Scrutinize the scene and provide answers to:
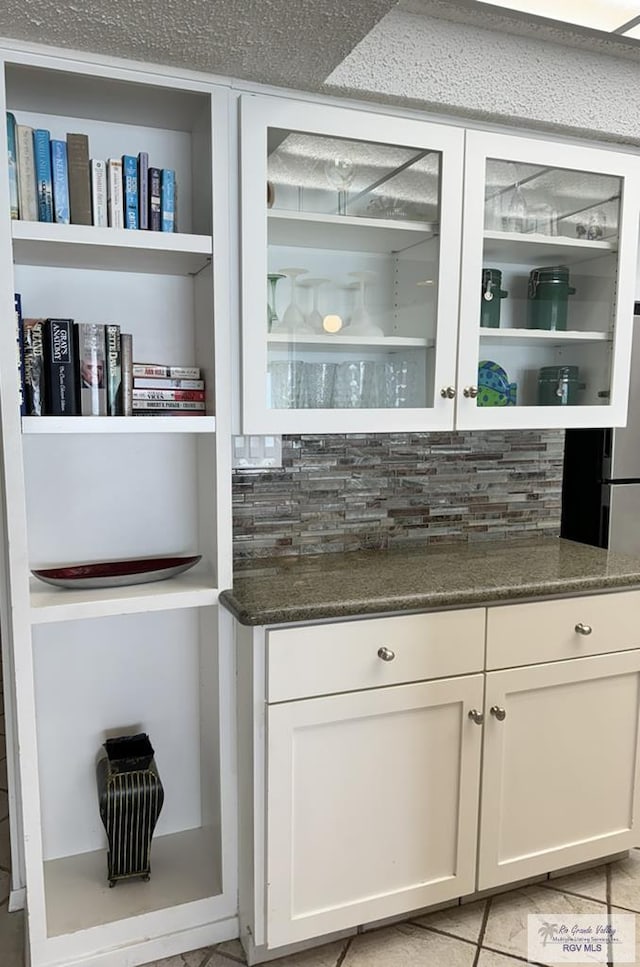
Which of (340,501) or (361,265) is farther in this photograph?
(340,501)

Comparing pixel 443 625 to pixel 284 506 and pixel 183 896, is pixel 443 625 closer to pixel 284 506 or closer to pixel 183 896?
pixel 284 506

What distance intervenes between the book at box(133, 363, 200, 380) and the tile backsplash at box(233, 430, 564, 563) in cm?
38

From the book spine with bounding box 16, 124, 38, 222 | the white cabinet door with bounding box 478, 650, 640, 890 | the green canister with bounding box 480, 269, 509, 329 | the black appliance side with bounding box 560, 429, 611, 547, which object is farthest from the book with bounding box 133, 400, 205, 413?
the black appliance side with bounding box 560, 429, 611, 547

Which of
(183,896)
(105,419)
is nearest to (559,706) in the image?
(183,896)

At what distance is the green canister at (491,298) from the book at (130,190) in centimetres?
94

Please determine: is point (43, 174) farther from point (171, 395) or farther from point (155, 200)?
point (171, 395)

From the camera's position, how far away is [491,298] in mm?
2025

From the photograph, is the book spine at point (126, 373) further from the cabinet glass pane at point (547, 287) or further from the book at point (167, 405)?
the cabinet glass pane at point (547, 287)

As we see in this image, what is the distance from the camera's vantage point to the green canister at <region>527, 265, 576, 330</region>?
2129 millimetres

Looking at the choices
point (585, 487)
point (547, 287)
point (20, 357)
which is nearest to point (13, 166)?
point (20, 357)

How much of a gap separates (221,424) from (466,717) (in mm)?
945

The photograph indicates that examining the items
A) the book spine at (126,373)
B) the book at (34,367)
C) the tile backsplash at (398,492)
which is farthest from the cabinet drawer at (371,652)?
the book at (34,367)

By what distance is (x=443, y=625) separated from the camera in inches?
68.7

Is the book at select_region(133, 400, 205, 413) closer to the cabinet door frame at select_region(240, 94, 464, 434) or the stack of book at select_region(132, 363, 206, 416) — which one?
the stack of book at select_region(132, 363, 206, 416)
